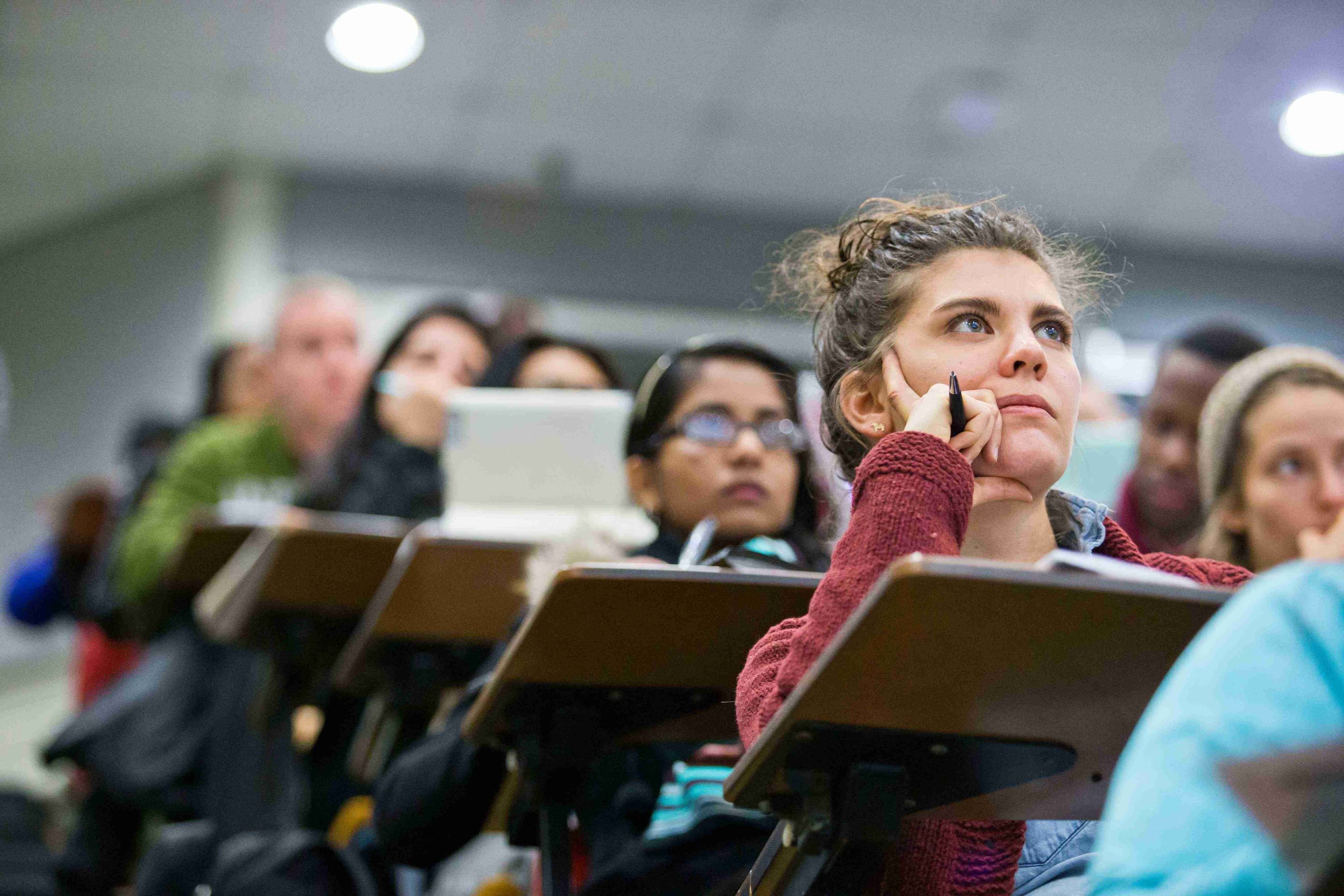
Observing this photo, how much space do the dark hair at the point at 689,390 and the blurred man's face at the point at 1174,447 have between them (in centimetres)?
72

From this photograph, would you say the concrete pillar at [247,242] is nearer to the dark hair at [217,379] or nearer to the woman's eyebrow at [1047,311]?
the dark hair at [217,379]

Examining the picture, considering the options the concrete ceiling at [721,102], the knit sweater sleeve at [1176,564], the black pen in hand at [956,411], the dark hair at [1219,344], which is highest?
the concrete ceiling at [721,102]

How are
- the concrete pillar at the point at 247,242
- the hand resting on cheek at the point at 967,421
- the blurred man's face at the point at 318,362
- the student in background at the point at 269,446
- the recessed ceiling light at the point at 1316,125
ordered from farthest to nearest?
the concrete pillar at the point at 247,242, the recessed ceiling light at the point at 1316,125, the blurred man's face at the point at 318,362, the student in background at the point at 269,446, the hand resting on cheek at the point at 967,421

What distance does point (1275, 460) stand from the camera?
5.55 ft

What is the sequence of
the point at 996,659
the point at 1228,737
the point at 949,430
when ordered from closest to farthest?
the point at 1228,737 < the point at 996,659 < the point at 949,430

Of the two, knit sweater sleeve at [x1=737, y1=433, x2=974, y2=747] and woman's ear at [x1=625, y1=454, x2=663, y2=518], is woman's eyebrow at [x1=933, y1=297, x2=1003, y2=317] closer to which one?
knit sweater sleeve at [x1=737, y1=433, x2=974, y2=747]

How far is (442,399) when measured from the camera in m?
2.59

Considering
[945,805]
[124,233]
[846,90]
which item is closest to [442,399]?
[945,805]

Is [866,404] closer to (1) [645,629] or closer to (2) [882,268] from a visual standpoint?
(2) [882,268]

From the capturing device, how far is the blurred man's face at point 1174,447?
2303mm

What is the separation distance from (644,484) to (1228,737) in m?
1.31

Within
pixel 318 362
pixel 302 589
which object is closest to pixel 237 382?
pixel 318 362

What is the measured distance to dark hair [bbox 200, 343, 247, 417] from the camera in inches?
143

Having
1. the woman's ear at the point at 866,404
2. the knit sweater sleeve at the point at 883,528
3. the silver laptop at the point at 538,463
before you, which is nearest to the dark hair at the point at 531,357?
the silver laptop at the point at 538,463
